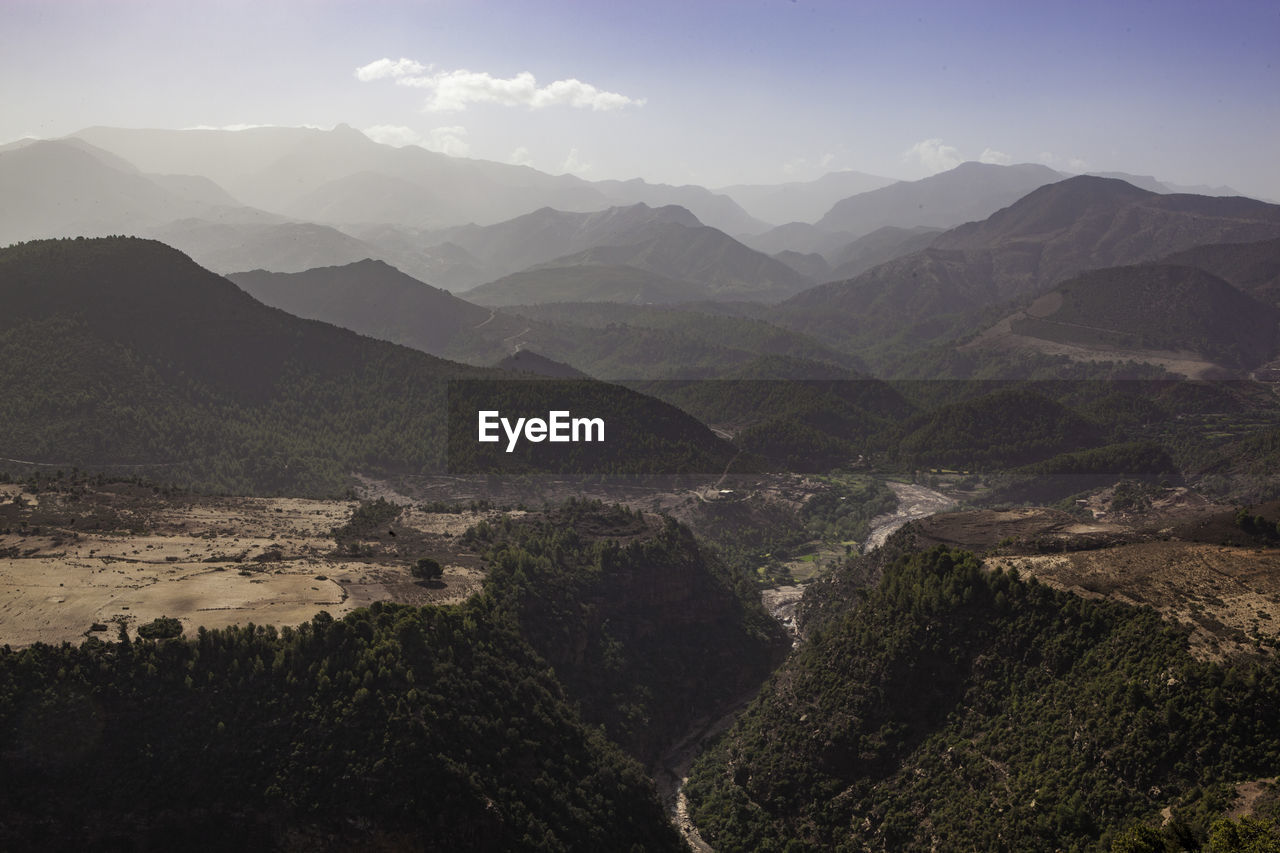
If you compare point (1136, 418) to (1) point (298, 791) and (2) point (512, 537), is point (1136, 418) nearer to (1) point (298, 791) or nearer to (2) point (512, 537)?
(2) point (512, 537)

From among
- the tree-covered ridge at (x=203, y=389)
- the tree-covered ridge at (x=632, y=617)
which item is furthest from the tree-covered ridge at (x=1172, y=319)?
the tree-covered ridge at (x=632, y=617)

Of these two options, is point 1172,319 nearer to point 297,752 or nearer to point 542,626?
point 542,626

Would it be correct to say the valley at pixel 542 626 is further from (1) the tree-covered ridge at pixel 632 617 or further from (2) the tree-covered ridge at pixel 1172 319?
(2) the tree-covered ridge at pixel 1172 319

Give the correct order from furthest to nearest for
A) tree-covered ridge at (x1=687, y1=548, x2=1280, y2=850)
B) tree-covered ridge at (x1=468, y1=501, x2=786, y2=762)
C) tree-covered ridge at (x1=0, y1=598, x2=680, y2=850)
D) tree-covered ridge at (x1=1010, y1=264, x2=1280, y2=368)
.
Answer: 1. tree-covered ridge at (x1=1010, y1=264, x2=1280, y2=368)
2. tree-covered ridge at (x1=468, y1=501, x2=786, y2=762)
3. tree-covered ridge at (x1=687, y1=548, x2=1280, y2=850)
4. tree-covered ridge at (x1=0, y1=598, x2=680, y2=850)

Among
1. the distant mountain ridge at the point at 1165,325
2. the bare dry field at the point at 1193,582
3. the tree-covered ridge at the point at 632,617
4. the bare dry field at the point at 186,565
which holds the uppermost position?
the distant mountain ridge at the point at 1165,325

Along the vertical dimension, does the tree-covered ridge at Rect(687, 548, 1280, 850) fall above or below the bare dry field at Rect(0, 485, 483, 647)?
below

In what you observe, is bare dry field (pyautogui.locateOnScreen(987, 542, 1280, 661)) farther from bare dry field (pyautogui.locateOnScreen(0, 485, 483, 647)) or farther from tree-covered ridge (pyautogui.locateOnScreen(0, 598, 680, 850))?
bare dry field (pyautogui.locateOnScreen(0, 485, 483, 647))

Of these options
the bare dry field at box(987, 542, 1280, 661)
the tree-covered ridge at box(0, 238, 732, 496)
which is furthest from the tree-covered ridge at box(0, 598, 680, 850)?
the tree-covered ridge at box(0, 238, 732, 496)

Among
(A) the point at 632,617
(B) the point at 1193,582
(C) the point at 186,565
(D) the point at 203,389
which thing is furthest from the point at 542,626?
(D) the point at 203,389
